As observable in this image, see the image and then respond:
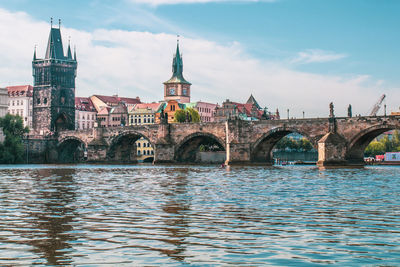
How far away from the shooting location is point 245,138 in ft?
238

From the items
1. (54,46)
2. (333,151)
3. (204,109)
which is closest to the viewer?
(333,151)

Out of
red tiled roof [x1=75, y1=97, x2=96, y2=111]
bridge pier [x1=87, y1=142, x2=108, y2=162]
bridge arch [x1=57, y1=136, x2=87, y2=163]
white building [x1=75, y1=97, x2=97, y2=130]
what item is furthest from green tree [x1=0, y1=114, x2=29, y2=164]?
red tiled roof [x1=75, y1=97, x2=96, y2=111]

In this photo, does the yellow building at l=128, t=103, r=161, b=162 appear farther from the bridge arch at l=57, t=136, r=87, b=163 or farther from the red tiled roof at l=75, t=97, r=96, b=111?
the bridge arch at l=57, t=136, r=87, b=163

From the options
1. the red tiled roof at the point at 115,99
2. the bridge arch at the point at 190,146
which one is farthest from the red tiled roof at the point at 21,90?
the bridge arch at the point at 190,146

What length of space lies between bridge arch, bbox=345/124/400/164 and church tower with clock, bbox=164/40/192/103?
94.5 meters

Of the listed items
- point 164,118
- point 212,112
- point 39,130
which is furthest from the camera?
point 212,112

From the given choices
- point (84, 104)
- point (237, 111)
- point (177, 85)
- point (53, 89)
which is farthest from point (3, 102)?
point (177, 85)

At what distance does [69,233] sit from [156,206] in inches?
246

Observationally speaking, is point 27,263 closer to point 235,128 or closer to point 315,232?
point 315,232

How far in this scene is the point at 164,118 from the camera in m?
84.9

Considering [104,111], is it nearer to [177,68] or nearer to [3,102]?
[177,68]

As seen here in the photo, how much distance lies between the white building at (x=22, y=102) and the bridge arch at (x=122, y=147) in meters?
46.7

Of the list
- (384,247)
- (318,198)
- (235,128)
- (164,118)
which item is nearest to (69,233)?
(384,247)

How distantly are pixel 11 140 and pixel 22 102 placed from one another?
5642cm
